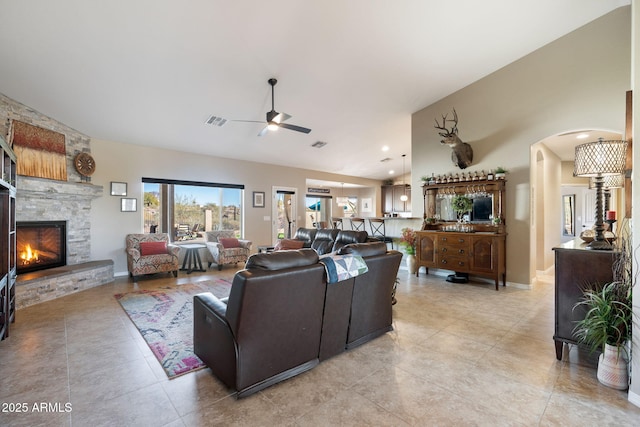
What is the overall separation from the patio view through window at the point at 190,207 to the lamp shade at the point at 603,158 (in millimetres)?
6783

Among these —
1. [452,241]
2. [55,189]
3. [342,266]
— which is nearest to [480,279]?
[452,241]

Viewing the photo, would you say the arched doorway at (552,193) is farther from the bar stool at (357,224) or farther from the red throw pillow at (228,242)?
the red throw pillow at (228,242)

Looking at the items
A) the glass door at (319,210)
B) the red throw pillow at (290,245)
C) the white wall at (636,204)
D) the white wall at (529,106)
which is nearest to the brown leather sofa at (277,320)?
the white wall at (636,204)

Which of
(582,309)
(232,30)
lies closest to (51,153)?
(232,30)

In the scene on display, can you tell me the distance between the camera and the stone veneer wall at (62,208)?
402 cm

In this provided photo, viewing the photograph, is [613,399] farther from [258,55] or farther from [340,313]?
[258,55]

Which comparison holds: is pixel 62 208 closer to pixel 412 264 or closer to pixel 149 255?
pixel 149 255

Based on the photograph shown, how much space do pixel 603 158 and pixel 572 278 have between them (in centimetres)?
103

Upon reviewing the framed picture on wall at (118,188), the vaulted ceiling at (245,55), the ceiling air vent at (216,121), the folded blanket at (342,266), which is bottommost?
the folded blanket at (342,266)

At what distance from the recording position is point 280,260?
206 centimetres

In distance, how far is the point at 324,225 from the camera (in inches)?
412

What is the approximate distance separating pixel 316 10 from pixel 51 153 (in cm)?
478

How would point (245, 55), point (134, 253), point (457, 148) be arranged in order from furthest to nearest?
point (134, 253) < point (457, 148) < point (245, 55)

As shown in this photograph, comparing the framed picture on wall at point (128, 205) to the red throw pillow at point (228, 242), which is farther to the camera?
the red throw pillow at point (228, 242)
